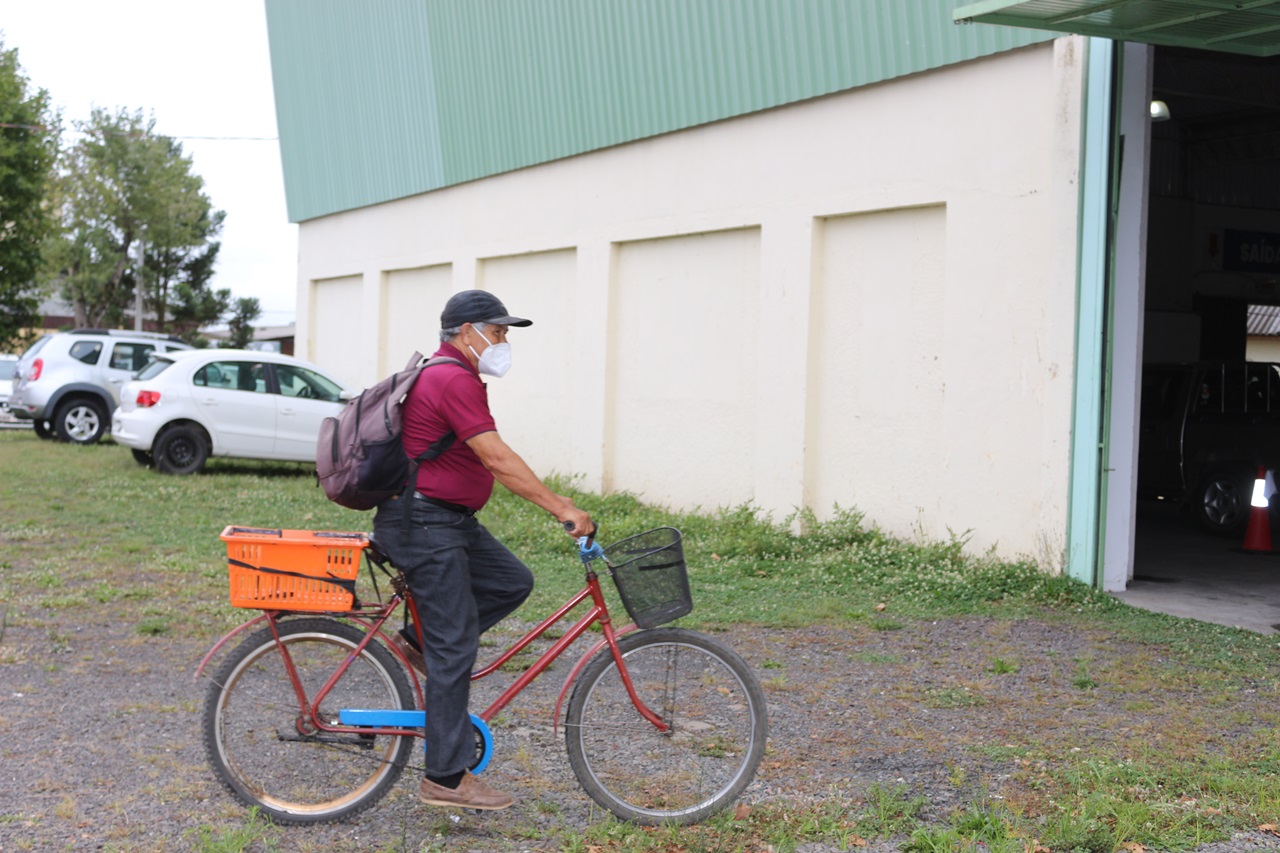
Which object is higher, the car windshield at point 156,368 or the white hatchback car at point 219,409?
the car windshield at point 156,368

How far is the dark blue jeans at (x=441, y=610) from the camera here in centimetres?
462

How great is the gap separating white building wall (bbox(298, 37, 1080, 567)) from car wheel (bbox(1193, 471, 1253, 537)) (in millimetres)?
4268

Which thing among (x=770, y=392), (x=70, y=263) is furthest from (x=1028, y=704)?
(x=70, y=263)

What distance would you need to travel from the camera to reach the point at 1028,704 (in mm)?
6750

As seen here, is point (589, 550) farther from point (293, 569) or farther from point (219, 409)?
point (219, 409)

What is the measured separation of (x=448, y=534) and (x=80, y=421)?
1948 centimetres

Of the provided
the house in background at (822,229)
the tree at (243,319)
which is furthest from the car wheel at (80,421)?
the tree at (243,319)

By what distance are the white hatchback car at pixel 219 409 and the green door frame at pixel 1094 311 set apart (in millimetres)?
10315

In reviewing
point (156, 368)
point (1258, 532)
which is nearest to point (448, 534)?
point (1258, 532)

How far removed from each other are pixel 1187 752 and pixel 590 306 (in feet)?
34.1

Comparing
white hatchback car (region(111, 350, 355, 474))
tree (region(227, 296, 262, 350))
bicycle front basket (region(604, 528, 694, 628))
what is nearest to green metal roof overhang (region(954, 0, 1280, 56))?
bicycle front basket (region(604, 528, 694, 628))

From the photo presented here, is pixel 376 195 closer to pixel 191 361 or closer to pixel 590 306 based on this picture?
pixel 191 361

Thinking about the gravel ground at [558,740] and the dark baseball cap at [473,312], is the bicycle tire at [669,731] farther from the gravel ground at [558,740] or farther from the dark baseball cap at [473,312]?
the dark baseball cap at [473,312]

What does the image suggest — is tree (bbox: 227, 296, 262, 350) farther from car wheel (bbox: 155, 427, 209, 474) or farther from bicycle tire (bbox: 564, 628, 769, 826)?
bicycle tire (bbox: 564, 628, 769, 826)
